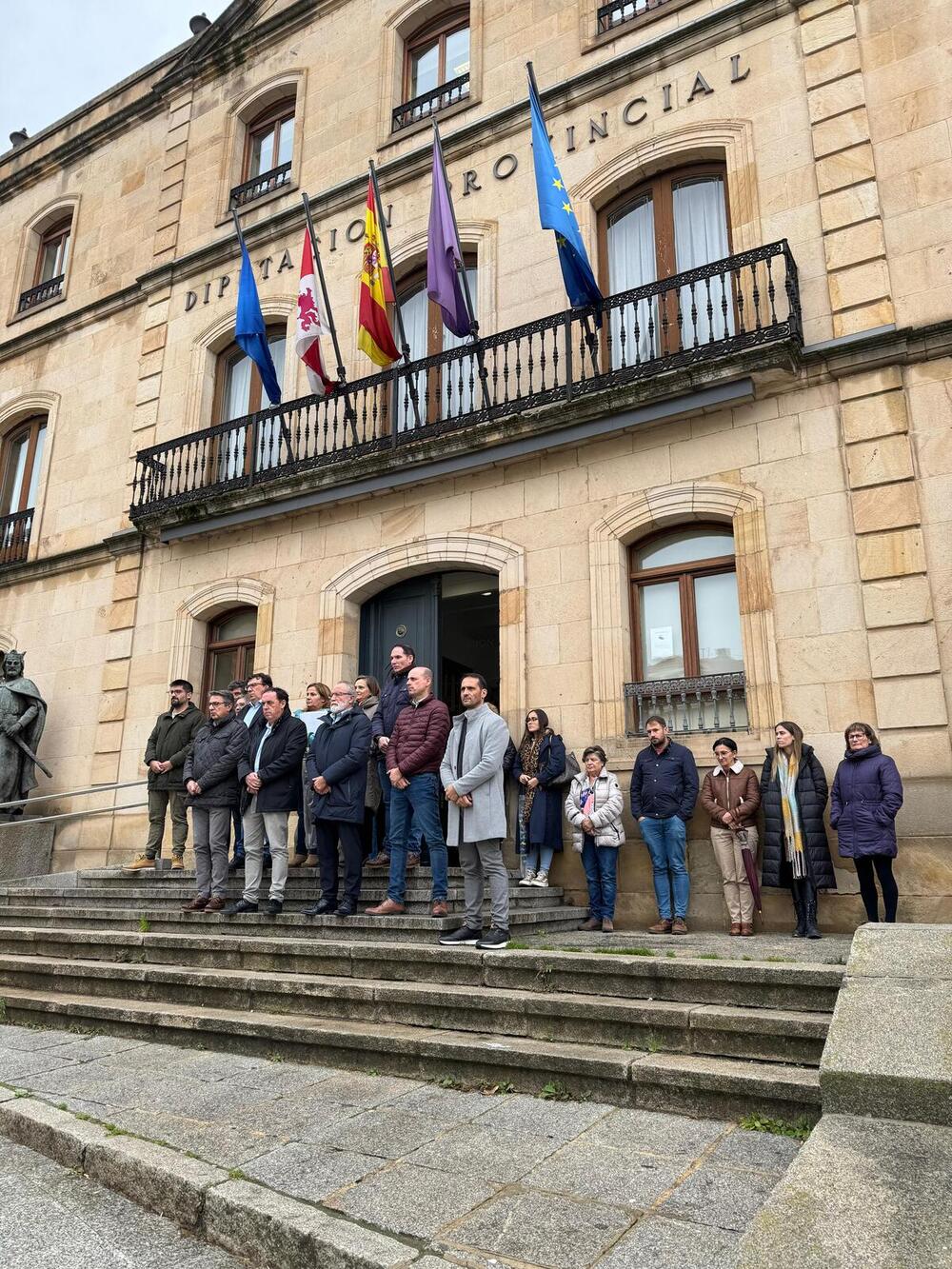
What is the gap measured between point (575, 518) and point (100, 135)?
12.8 meters

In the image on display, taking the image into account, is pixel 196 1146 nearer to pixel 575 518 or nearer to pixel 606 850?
pixel 606 850

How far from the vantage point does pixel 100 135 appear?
53.2 feet

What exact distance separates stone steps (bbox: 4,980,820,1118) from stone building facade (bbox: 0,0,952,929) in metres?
3.63

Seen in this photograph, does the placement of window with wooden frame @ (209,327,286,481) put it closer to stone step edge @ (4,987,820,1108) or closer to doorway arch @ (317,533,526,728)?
doorway arch @ (317,533,526,728)

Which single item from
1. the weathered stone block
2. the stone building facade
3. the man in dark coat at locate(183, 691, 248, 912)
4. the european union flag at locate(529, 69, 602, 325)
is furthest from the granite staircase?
the european union flag at locate(529, 69, 602, 325)

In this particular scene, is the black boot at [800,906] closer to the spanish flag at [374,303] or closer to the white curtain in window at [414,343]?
the white curtain in window at [414,343]

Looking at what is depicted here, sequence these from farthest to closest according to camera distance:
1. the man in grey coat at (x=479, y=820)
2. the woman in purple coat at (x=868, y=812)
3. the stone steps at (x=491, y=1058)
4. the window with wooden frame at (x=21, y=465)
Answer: the window with wooden frame at (x=21, y=465), the woman in purple coat at (x=868, y=812), the man in grey coat at (x=479, y=820), the stone steps at (x=491, y=1058)

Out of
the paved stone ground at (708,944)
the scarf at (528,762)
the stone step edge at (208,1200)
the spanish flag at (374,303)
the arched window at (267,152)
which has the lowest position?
the stone step edge at (208,1200)

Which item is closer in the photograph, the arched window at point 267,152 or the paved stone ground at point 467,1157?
the paved stone ground at point 467,1157

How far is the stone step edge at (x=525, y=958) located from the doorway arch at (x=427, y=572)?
11.9 ft

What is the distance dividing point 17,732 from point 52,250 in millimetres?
9787

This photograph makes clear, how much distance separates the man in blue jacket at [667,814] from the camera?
7359 millimetres

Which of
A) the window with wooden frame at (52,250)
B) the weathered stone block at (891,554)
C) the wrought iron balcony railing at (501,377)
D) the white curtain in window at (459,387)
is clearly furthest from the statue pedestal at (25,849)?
the window with wooden frame at (52,250)

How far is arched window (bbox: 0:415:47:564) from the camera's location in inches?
585
